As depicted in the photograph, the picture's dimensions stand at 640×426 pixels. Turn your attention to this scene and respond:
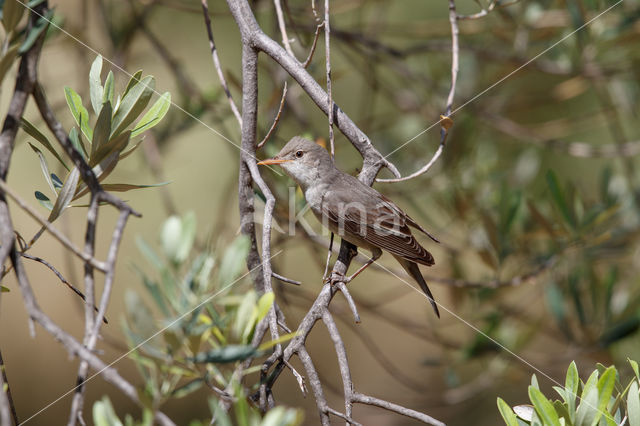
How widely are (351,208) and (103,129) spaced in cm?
211

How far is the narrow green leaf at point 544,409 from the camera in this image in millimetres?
1431

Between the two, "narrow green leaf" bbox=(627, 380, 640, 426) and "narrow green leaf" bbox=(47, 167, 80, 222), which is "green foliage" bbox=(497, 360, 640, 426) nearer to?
"narrow green leaf" bbox=(627, 380, 640, 426)

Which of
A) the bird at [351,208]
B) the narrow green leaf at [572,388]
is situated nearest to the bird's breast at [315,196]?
the bird at [351,208]

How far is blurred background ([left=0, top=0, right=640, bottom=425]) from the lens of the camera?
3.61 meters

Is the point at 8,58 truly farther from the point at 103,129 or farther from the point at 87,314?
the point at 87,314

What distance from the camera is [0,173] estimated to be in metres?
1.27

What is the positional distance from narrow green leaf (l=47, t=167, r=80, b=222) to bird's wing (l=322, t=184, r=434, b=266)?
5.91 feet

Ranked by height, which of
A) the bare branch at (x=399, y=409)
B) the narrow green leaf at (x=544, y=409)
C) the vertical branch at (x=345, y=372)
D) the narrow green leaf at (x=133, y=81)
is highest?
the narrow green leaf at (x=133, y=81)

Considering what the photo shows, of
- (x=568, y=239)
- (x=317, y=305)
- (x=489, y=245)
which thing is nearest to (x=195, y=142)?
(x=489, y=245)

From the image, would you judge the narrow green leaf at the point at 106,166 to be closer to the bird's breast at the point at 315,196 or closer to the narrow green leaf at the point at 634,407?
the narrow green leaf at the point at 634,407

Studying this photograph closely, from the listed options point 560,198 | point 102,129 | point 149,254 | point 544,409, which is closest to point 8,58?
point 102,129

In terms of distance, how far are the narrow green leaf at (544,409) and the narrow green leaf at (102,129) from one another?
1211 mm

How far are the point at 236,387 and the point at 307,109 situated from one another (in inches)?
176

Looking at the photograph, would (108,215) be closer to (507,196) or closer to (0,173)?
(507,196)
